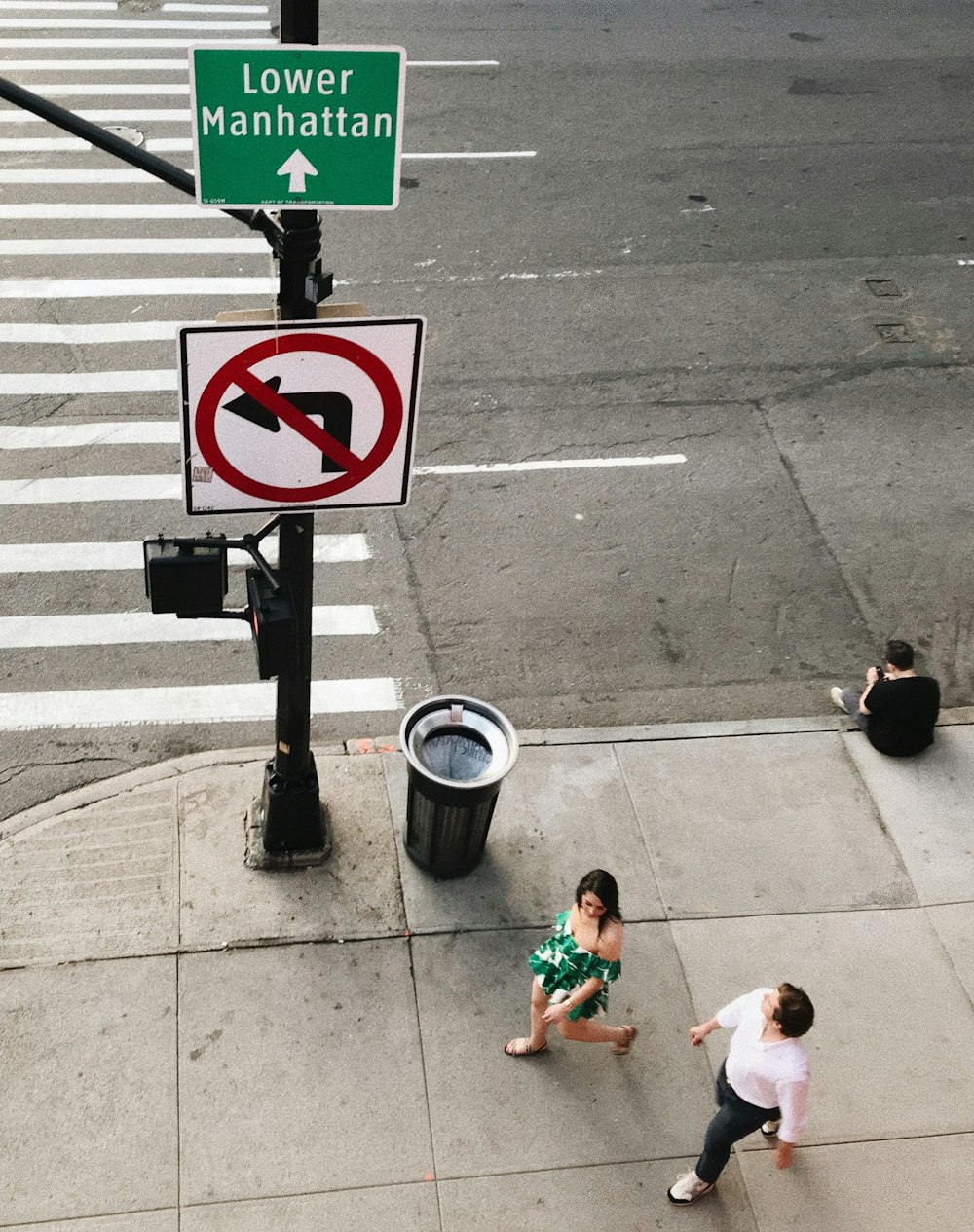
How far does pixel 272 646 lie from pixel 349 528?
13.2ft

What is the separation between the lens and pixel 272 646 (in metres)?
5.63

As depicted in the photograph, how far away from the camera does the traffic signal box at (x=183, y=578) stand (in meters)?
5.61

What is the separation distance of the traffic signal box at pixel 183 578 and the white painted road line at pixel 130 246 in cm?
777

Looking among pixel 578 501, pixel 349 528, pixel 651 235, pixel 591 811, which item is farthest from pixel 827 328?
pixel 591 811

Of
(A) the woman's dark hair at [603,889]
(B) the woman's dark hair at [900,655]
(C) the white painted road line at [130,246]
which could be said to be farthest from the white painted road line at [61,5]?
(A) the woman's dark hair at [603,889]

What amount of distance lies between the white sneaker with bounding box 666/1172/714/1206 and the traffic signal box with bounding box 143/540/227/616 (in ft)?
11.1

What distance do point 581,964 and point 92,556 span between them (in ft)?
16.9

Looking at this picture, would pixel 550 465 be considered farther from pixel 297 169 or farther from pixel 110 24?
pixel 110 24

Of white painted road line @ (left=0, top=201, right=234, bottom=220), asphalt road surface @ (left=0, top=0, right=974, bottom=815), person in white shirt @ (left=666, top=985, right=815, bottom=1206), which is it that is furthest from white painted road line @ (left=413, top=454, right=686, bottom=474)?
person in white shirt @ (left=666, top=985, right=815, bottom=1206)

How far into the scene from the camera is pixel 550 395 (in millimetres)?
11102

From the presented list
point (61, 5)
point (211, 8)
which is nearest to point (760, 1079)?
point (211, 8)

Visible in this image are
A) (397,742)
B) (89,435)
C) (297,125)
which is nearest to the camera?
(297,125)

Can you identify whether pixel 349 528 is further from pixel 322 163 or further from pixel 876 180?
pixel 876 180

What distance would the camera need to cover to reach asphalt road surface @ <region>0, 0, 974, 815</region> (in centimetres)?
857
